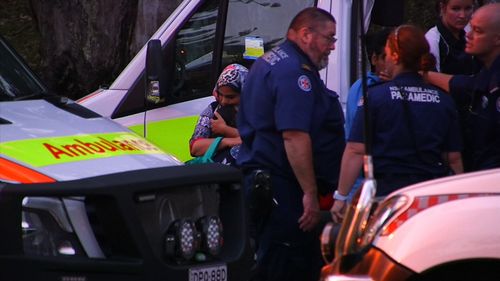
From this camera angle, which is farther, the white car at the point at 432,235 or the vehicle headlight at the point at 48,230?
the vehicle headlight at the point at 48,230

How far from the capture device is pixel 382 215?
16.7 ft

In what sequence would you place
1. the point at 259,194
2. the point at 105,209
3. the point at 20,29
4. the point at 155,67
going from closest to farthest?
1. the point at 105,209
2. the point at 259,194
3. the point at 155,67
4. the point at 20,29

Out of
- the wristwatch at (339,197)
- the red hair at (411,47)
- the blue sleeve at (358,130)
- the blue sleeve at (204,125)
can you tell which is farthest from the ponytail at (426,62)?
the blue sleeve at (204,125)

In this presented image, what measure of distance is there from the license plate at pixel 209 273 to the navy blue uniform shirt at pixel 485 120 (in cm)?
150

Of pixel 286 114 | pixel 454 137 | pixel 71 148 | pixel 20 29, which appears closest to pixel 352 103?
pixel 286 114

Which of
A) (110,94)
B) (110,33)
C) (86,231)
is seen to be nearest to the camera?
(86,231)

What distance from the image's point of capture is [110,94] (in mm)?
8875

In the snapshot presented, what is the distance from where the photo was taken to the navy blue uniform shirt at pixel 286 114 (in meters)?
6.77

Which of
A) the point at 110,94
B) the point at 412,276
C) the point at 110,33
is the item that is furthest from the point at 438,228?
the point at 110,33

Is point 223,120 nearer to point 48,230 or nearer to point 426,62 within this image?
point 426,62

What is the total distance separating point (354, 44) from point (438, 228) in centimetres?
351

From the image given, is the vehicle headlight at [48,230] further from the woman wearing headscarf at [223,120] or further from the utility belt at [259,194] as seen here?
the woman wearing headscarf at [223,120]

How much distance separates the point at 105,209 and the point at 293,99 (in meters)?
1.50

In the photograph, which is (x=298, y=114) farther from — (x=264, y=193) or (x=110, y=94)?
(x=110, y=94)
